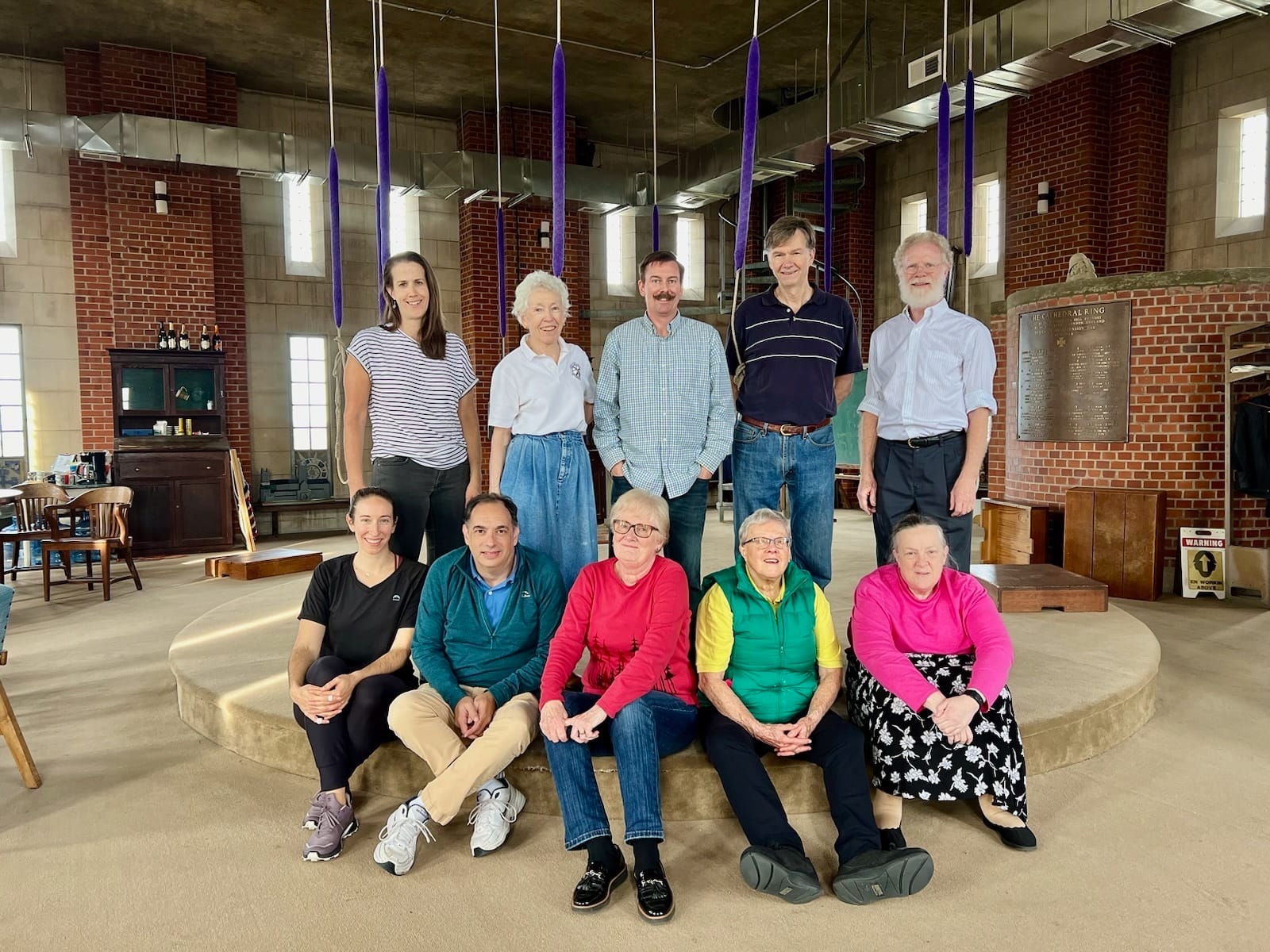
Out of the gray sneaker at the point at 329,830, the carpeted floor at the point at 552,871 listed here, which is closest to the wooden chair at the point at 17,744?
the carpeted floor at the point at 552,871

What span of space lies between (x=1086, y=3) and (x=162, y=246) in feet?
28.1

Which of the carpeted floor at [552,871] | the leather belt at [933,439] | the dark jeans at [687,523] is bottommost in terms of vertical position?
the carpeted floor at [552,871]

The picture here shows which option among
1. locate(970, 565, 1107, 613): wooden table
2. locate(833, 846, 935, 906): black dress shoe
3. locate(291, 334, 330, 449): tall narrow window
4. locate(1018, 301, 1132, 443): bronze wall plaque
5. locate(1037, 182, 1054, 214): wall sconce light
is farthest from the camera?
locate(291, 334, 330, 449): tall narrow window

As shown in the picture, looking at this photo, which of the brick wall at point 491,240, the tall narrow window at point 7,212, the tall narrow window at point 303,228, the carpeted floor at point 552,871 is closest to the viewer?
the carpeted floor at point 552,871

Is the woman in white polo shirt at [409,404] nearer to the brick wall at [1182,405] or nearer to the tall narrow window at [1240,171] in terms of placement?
the brick wall at [1182,405]

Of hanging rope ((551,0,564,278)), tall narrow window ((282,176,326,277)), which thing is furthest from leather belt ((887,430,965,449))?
tall narrow window ((282,176,326,277))

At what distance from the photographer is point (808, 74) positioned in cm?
1029

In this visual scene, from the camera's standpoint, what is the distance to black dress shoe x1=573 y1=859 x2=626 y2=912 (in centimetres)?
235

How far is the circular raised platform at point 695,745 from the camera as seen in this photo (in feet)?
9.61

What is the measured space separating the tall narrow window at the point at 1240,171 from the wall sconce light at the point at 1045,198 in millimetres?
1473

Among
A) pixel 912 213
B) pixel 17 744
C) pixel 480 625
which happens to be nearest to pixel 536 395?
pixel 480 625

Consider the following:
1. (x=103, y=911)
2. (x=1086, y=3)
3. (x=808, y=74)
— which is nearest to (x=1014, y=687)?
(x=103, y=911)

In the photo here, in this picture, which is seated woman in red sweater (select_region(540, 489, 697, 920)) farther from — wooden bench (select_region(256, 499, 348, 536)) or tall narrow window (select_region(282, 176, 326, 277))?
tall narrow window (select_region(282, 176, 326, 277))

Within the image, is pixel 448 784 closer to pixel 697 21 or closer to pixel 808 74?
pixel 697 21
